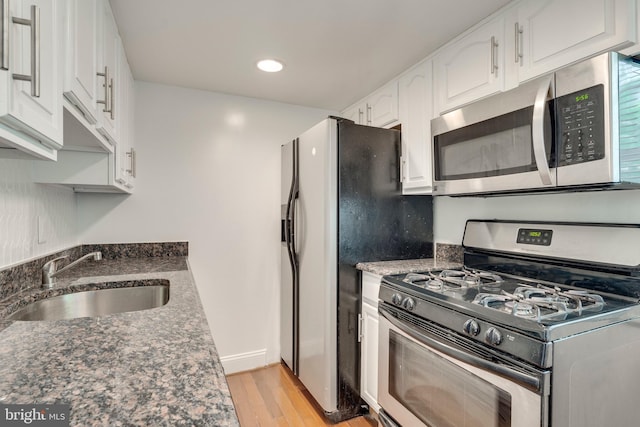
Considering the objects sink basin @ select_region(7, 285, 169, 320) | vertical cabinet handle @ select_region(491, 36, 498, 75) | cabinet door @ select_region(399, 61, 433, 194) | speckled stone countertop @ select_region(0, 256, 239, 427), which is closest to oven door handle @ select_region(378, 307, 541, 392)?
cabinet door @ select_region(399, 61, 433, 194)

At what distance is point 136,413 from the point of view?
52 cm

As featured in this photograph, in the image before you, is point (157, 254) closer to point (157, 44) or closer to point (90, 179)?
point (90, 179)

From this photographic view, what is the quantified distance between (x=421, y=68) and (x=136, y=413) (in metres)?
2.07

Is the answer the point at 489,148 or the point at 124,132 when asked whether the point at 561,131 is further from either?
the point at 124,132

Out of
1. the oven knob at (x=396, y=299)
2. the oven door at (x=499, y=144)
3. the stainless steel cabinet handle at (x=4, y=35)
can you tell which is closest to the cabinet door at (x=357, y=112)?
the oven door at (x=499, y=144)

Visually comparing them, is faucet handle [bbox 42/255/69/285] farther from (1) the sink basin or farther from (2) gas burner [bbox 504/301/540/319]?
(2) gas burner [bbox 504/301/540/319]

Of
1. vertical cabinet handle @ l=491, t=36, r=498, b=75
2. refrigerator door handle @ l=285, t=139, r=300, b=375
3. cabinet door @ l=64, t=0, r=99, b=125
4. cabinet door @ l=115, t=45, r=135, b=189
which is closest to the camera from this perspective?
cabinet door @ l=64, t=0, r=99, b=125

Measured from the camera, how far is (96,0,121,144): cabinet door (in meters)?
1.20

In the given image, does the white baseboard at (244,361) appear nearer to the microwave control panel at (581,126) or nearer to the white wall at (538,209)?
the white wall at (538,209)

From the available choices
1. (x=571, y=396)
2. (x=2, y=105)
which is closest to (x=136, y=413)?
(x=2, y=105)

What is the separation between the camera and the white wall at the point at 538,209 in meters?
1.32

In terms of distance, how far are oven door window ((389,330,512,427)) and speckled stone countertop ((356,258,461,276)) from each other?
0.33 metres

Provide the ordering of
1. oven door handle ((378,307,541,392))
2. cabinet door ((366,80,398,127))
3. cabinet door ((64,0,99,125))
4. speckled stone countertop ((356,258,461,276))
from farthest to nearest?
cabinet door ((366,80,398,127))
speckled stone countertop ((356,258,461,276))
oven door handle ((378,307,541,392))
cabinet door ((64,0,99,125))

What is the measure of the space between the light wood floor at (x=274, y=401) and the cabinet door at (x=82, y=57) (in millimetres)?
1879
